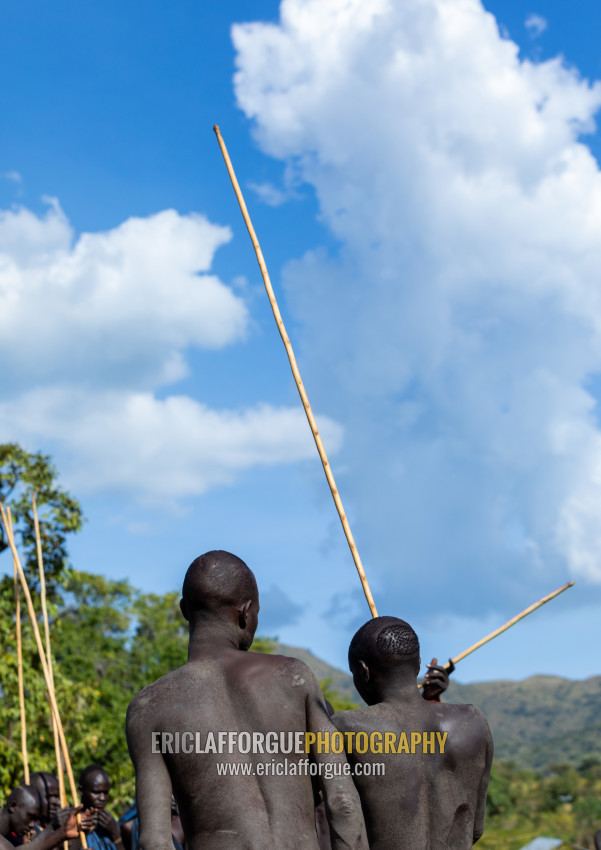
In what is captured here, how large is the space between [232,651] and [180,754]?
45 centimetres

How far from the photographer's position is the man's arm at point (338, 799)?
12.3 ft

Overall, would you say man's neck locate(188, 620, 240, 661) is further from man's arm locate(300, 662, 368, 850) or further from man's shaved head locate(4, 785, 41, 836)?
man's shaved head locate(4, 785, 41, 836)

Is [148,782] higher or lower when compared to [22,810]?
lower

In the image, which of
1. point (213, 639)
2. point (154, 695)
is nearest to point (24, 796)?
point (154, 695)

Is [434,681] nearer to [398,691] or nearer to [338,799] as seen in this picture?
[398,691]

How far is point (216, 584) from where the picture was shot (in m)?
4.00

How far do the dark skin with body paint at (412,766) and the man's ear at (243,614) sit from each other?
2.43 feet

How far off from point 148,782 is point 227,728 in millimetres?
384

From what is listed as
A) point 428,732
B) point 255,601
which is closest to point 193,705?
point 255,601

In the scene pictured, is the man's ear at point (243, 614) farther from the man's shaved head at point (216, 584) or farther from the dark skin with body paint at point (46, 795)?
the dark skin with body paint at point (46, 795)

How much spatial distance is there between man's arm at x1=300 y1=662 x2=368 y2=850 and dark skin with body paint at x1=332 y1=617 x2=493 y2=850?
549 mm

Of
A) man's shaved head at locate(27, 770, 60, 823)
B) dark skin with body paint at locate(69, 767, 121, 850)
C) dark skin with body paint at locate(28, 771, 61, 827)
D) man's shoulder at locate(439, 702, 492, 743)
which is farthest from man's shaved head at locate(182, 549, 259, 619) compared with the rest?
man's shaved head at locate(27, 770, 60, 823)

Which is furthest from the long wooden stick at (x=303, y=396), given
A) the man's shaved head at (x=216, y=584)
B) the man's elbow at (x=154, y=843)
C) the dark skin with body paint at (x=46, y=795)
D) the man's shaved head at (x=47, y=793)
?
the man's shaved head at (x=47, y=793)

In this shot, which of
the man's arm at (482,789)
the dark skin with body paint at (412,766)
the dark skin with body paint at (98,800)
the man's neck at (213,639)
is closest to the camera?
the man's neck at (213,639)
